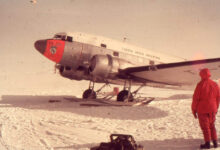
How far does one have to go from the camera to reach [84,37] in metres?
13.3

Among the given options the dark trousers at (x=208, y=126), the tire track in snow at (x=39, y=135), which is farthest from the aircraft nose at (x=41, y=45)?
the dark trousers at (x=208, y=126)

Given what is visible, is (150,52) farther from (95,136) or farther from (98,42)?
(95,136)

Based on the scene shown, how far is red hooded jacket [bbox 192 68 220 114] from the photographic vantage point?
188 inches

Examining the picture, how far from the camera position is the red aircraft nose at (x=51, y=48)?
476 inches

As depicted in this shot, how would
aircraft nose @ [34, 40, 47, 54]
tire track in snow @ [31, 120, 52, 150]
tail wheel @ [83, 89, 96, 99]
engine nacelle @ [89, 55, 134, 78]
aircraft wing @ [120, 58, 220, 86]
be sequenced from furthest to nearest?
1. tail wheel @ [83, 89, 96, 99]
2. aircraft nose @ [34, 40, 47, 54]
3. engine nacelle @ [89, 55, 134, 78]
4. aircraft wing @ [120, 58, 220, 86]
5. tire track in snow @ [31, 120, 52, 150]

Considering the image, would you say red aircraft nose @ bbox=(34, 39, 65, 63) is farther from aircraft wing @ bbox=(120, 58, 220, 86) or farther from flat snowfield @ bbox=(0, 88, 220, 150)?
flat snowfield @ bbox=(0, 88, 220, 150)

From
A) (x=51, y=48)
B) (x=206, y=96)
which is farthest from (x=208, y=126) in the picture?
(x=51, y=48)

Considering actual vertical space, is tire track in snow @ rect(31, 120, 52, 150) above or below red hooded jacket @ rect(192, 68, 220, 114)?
below

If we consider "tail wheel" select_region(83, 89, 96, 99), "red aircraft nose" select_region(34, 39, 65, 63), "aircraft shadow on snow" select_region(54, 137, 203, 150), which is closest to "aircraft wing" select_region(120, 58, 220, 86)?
"tail wheel" select_region(83, 89, 96, 99)

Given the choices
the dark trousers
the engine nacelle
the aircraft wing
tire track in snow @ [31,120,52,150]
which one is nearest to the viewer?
the dark trousers

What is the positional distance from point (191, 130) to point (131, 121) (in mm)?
2147

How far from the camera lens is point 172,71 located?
38.0 ft

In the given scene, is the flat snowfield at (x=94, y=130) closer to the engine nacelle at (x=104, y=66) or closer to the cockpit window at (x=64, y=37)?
the engine nacelle at (x=104, y=66)

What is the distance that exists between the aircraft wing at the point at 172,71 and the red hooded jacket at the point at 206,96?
5135mm
